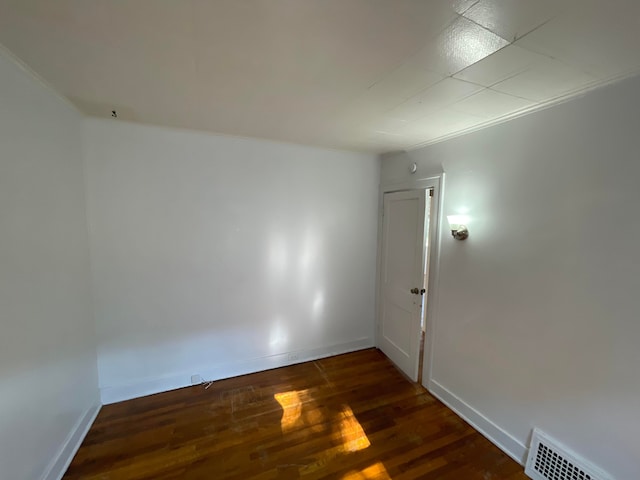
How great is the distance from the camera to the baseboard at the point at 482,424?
194cm

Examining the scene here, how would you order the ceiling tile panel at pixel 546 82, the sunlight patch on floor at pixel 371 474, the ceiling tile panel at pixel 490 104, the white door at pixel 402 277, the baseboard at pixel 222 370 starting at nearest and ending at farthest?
the ceiling tile panel at pixel 546 82, the ceiling tile panel at pixel 490 104, the sunlight patch on floor at pixel 371 474, the baseboard at pixel 222 370, the white door at pixel 402 277

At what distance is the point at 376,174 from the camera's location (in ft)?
11.0

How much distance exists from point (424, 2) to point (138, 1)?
105cm

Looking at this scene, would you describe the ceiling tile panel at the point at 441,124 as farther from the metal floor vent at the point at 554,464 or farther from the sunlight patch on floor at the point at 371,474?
the sunlight patch on floor at the point at 371,474

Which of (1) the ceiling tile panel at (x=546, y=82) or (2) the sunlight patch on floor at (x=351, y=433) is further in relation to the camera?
(2) the sunlight patch on floor at (x=351, y=433)

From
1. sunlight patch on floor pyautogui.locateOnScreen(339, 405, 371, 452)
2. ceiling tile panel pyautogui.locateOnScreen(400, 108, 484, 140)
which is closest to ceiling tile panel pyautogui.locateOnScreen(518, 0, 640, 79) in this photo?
ceiling tile panel pyautogui.locateOnScreen(400, 108, 484, 140)

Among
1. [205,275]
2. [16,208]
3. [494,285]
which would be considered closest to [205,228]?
[205,275]

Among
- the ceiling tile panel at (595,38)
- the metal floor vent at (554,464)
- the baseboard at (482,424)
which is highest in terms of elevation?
the ceiling tile panel at (595,38)

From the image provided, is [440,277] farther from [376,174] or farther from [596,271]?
[376,174]

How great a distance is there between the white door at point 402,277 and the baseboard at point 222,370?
1.72ft

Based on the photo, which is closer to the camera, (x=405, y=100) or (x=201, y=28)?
(x=201, y=28)

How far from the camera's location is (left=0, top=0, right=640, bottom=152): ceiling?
1.01m

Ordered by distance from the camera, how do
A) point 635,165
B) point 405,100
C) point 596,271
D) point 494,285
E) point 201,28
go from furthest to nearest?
point 494,285, point 405,100, point 596,271, point 635,165, point 201,28

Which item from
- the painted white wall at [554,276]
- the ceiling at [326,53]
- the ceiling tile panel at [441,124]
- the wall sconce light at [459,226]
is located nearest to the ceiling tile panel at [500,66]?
the ceiling at [326,53]
